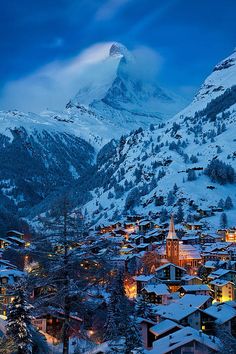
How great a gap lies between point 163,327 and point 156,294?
18.3m

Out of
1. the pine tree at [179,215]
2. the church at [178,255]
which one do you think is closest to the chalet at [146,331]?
the church at [178,255]

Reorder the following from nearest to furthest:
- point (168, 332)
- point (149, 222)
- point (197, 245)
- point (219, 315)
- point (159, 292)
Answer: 1. point (168, 332)
2. point (219, 315)
3. point (159, 292)
4. point (197, 245)
5. point (149, 222)

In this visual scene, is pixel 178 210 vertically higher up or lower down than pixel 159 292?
higher up

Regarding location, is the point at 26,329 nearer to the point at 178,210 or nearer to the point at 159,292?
the point at 159,292

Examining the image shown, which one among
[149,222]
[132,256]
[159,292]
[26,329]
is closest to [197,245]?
[132,256]

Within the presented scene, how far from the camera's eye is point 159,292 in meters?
66.8

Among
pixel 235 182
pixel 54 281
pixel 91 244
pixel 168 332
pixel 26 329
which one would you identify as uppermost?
pixel 235 182

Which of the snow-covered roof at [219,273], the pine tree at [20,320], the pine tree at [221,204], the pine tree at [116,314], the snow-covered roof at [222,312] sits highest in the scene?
the pine tree at [221,204]

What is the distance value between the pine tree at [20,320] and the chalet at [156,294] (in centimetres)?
4913

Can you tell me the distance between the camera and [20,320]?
18625 mm

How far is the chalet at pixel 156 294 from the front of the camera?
66.6m

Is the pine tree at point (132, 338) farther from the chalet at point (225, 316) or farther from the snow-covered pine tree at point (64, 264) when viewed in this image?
the chalet at point (225, 316)

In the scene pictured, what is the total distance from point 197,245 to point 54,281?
→ 3901 inches

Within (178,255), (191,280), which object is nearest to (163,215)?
(178,255)
